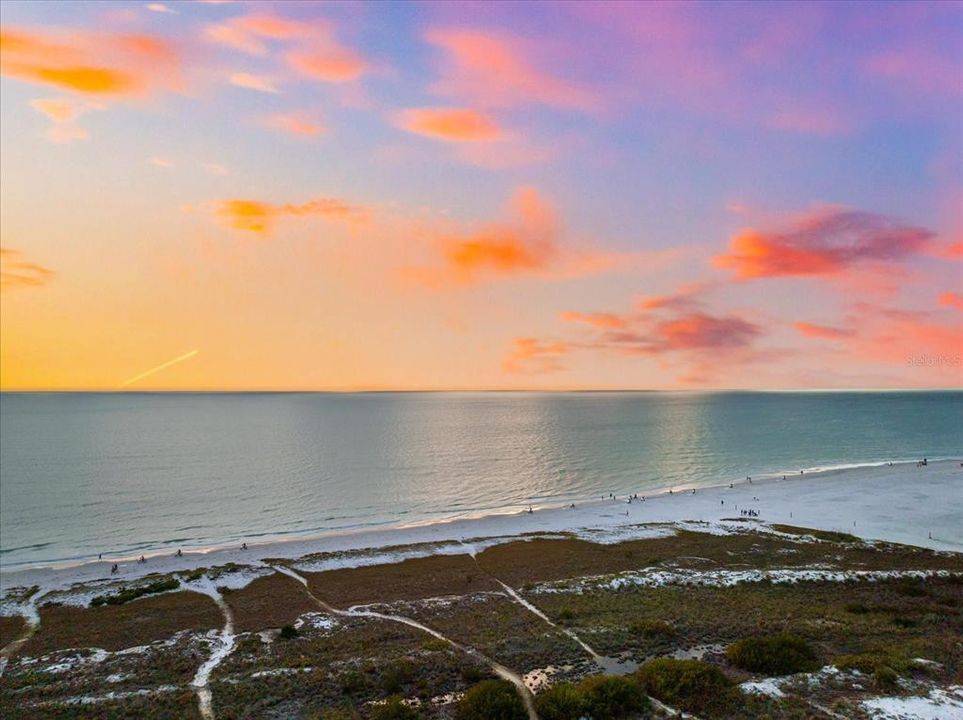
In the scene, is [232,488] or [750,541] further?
[232,488]

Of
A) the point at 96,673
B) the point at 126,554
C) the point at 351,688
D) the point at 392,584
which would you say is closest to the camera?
the point at 351,688

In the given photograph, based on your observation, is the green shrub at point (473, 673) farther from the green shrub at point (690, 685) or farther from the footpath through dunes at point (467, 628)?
the green shrub at point (690, 685)

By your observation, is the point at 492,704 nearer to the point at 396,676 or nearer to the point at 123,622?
the point at 396,676

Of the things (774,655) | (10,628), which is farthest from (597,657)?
(10,628)

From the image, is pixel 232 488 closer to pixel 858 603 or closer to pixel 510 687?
pixel 510 687

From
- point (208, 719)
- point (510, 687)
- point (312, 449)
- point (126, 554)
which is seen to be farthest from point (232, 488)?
point (510, 687)

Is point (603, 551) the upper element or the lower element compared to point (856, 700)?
lower
